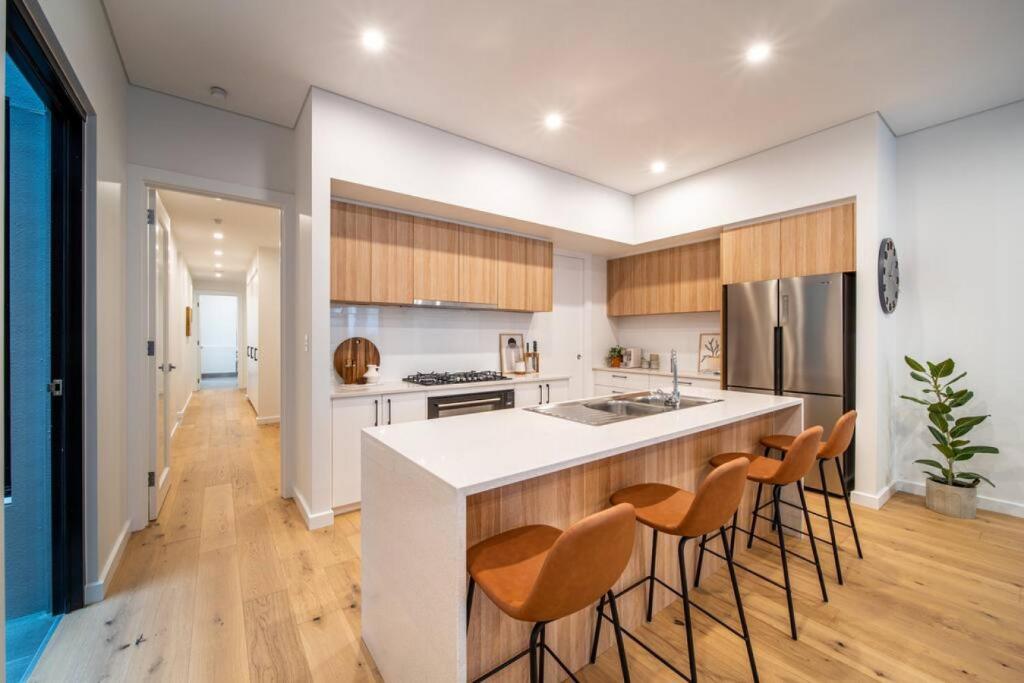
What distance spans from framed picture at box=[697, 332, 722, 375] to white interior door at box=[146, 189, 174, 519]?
15.6ft

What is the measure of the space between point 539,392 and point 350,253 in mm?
2076

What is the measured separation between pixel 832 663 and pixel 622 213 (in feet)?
13.2

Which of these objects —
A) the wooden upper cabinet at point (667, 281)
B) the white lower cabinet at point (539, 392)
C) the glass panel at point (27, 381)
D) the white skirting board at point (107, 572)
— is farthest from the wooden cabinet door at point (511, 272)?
the white skirting board at point (107, 572)

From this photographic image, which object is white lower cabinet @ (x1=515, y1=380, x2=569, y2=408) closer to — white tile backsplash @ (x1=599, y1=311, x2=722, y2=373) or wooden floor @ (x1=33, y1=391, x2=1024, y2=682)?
white tile backsplash @ (x1=599, y1=311, x2=722, y2=373)

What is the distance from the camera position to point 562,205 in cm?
412

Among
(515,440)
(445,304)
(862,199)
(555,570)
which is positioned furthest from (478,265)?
(555,570)

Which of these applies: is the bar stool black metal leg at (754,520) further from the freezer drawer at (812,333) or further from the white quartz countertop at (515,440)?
the freezer drawer at (812,333)

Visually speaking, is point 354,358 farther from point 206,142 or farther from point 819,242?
point 819,242

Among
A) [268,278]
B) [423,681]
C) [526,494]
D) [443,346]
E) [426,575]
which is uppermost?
[268,278]

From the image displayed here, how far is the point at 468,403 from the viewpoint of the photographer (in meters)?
3.55

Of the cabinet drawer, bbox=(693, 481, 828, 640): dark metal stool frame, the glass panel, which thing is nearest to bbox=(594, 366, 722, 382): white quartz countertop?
the cabinet drawer

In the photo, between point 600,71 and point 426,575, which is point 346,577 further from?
point 600,71

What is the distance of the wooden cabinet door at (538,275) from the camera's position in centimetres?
432

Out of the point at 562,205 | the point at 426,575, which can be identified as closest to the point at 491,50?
the point at 562,205
